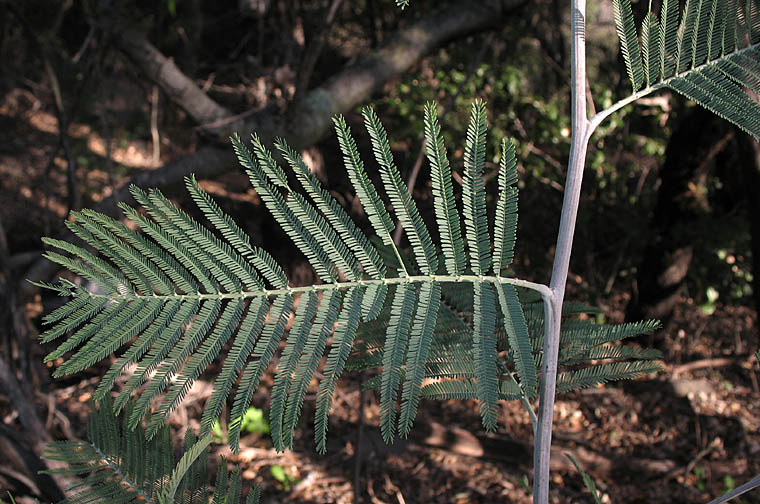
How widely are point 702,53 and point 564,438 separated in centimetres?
273

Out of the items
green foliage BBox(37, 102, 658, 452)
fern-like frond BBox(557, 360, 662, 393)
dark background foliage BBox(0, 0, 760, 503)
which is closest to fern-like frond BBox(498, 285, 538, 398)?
green foliage BBox(37, 102, 658, 452)

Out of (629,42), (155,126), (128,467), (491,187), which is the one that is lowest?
(128,467)

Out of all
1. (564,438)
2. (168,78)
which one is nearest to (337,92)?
(168,78)

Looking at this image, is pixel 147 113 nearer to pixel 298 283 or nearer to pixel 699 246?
pixel 298 283

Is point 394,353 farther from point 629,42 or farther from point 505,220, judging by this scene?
point 629,42

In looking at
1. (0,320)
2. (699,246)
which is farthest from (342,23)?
(0,320)

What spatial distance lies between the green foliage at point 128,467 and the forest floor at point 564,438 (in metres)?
1.43

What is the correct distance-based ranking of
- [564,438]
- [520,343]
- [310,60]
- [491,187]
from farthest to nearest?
1. [491,187]
2. [564,438]
3. [310,60]
4. [520,343]

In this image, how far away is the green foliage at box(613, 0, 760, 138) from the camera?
833mm

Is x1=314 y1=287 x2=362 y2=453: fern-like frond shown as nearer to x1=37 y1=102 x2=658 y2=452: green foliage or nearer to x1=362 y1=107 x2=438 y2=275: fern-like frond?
x1=37 y1=102 x2=658 y2=452: green foliage

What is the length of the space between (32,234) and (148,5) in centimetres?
213

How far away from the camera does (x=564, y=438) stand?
10.5 feet

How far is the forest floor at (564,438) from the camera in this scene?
284 cm

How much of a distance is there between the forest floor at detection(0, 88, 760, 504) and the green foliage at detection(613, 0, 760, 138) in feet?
6.38
